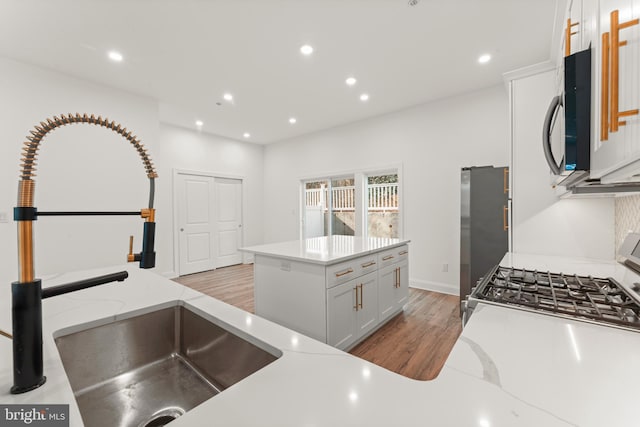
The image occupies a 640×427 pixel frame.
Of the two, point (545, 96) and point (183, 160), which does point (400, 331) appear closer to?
point (545, 96)

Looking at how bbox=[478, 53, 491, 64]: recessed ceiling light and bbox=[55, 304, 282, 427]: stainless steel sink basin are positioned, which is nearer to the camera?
bbox=[55, 304, 282, 427]: stainless steel sink basin

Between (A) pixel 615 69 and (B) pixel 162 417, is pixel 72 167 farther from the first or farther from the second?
(A) pixel 615 69

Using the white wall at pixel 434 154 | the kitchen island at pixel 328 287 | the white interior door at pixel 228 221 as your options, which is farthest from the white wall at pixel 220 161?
the kitchen island at pixel 328 287

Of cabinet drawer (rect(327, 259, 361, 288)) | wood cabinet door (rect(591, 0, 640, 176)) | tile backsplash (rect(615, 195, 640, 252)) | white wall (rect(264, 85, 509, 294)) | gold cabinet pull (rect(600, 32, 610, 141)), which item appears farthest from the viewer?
white wall (rect(264, 85, 509, 294))

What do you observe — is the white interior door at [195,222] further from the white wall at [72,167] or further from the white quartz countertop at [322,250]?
the white quartz countertop at [322,250]

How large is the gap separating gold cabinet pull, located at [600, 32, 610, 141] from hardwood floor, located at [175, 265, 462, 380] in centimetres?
189

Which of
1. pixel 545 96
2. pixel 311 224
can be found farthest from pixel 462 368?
pixel 311 224

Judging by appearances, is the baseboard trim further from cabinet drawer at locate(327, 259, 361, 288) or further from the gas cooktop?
the gas cooktop

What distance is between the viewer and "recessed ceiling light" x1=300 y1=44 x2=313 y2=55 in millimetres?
2664

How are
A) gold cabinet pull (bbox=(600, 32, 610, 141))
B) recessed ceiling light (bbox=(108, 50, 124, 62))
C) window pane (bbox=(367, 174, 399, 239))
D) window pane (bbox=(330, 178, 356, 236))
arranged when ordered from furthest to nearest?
window pane (bbox=(330, 178, 356, 236)), window pane (bbox=(367, 174, 399, 239)), recessed ceiling light (bbox=(108, 50, 124, 62)), gold cabinet pull (bbox=(600, 32, 610, 141))

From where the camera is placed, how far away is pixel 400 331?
270cm

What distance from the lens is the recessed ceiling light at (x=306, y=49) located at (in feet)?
8.74

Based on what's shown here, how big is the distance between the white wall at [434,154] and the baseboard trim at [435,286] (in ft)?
0.04

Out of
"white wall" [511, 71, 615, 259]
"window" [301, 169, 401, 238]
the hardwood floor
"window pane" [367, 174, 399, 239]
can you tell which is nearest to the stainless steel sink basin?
the hardwood floor
